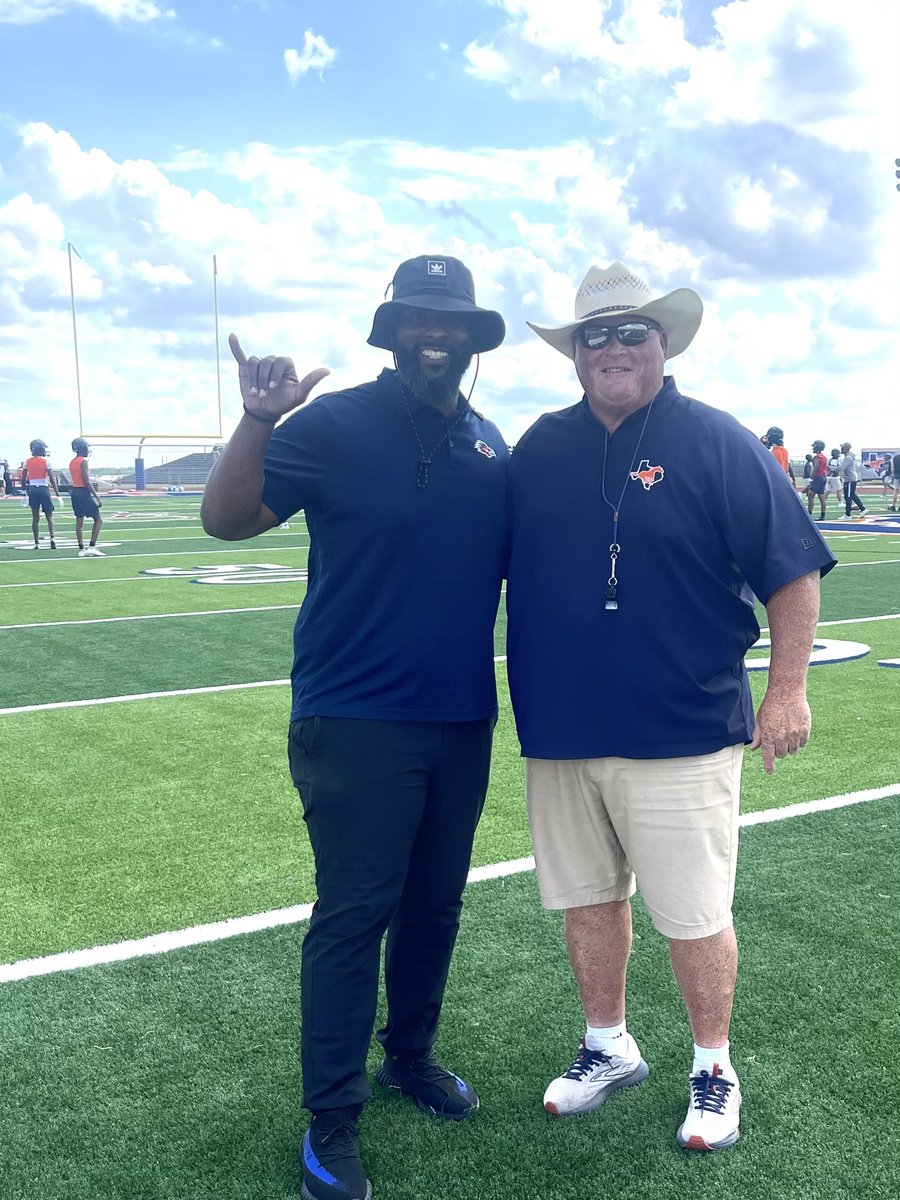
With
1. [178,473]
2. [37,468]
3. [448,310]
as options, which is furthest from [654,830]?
[178,473]

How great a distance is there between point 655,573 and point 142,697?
5.34m

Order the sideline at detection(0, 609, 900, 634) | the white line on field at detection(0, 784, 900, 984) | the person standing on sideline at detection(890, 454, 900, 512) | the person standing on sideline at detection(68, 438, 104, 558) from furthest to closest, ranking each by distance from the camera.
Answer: the person standing on sideline at detection(890, 454, 900, 512), the person standing on sideline at detection(68, 438, 104, 558), the sideline at detection(0, 609, 900, 634), the white line on field at detection(0, 784, 900, 984)

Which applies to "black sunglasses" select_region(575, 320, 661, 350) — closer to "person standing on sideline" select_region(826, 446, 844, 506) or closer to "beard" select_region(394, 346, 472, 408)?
"beard" select_region(394, 346, 472, 408)

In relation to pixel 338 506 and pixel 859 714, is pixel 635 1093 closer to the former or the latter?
pixel 338 506

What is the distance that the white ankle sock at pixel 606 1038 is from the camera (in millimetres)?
2893

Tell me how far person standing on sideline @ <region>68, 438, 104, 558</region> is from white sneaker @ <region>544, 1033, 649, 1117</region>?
13814 mm

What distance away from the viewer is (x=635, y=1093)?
289 cm

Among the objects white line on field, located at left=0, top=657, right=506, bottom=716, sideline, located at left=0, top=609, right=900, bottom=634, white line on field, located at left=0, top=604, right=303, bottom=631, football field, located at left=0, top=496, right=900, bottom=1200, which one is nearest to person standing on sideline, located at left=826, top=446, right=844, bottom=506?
sideline, located at left=0, top=609, right=900, bottom=634

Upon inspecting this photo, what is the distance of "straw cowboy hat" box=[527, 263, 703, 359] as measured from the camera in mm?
2758

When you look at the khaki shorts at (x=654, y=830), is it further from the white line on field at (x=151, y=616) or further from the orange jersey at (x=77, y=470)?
the orange jersey at (x=77, y=470)

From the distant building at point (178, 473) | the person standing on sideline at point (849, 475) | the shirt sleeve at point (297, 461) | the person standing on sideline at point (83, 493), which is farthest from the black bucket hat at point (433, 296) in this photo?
the distant building at point (178, 473)

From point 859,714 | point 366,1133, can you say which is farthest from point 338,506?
point 859,714

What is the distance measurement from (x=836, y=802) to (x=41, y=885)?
3.29 metres

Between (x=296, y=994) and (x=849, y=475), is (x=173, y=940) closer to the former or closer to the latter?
(x=296, y=994)
